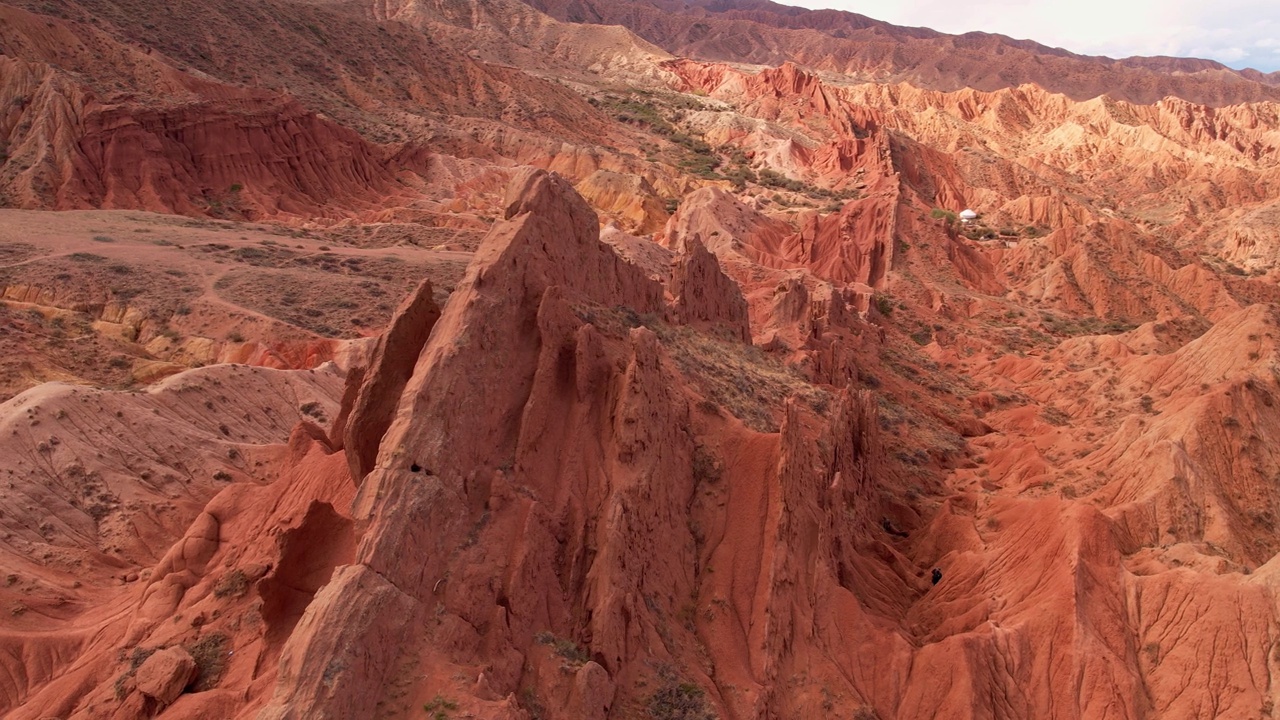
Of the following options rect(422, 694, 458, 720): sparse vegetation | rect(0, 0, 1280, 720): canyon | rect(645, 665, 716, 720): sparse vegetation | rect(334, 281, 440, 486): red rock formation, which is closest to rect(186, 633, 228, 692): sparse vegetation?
rect(0, 0, 1280, 720): canyon

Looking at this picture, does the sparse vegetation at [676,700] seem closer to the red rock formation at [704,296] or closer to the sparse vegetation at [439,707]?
the sparse vegetation at [439,707]

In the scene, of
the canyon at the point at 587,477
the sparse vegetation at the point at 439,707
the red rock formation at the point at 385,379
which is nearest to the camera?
the sparse vegetation at the point at 439,707

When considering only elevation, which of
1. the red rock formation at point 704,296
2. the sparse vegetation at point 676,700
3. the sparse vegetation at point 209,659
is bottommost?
the sparse vegetation at point 209,659

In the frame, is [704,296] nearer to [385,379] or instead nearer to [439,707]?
[385,379]

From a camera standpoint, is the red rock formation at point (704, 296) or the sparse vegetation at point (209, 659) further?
the red rock formation at point (704, 296)

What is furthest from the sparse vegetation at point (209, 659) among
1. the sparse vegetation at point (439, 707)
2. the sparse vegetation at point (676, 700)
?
the sparse vegetation at point (676, 700)

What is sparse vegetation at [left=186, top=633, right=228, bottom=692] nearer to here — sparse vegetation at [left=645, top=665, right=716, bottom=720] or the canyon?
the canyon

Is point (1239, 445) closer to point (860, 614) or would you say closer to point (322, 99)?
point (860, 614)

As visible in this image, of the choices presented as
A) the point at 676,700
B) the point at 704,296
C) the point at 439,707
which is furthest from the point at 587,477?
the point at 704,296

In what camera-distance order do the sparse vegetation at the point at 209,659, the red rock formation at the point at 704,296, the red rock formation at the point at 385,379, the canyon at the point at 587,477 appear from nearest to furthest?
the sparse vegetation at the point at 209,659 → the canyon at the point at 587,477 → the red rock formation at the point at 385,379 → the red rock formation at the point at 704,296

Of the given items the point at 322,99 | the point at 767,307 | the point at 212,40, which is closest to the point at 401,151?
the point at 322,99

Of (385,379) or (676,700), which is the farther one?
(385,379)
